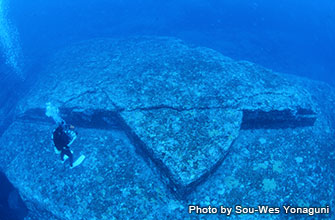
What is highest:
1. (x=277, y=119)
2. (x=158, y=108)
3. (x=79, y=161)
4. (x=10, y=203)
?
(x=158, y=108)

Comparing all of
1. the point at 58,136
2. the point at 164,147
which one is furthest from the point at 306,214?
the point at 58,136

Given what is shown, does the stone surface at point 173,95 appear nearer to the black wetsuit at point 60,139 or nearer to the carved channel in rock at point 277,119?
the carved channel in rock at point 277,119

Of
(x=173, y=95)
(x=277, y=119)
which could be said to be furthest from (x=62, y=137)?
(x=277, y=119)

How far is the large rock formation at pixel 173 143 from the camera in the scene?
3418 millimetres

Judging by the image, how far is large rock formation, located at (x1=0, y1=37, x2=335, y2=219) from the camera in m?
3.42

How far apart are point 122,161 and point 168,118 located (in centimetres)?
118

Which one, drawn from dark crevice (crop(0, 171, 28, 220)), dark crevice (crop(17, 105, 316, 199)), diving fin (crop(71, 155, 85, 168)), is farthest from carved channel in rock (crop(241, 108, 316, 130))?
dark crevice (crop(0, 171, 28, 220))

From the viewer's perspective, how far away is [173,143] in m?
3.51

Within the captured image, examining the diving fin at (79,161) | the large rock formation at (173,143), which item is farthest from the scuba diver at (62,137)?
the large rock formation at (173,143)

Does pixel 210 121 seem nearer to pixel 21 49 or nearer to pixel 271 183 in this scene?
pixel 271 183

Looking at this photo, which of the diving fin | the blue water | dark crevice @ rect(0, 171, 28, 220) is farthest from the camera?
the blue water

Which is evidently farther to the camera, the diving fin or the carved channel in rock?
the carved channel in rock

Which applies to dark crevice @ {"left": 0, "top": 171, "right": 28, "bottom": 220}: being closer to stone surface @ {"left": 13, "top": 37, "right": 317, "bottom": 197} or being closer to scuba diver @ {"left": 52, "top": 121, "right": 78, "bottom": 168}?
stone surface @ {"left": 13, "top": 37, "right": 317, "bottom": 197}

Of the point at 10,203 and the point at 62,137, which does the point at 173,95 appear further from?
the point at 10,203
